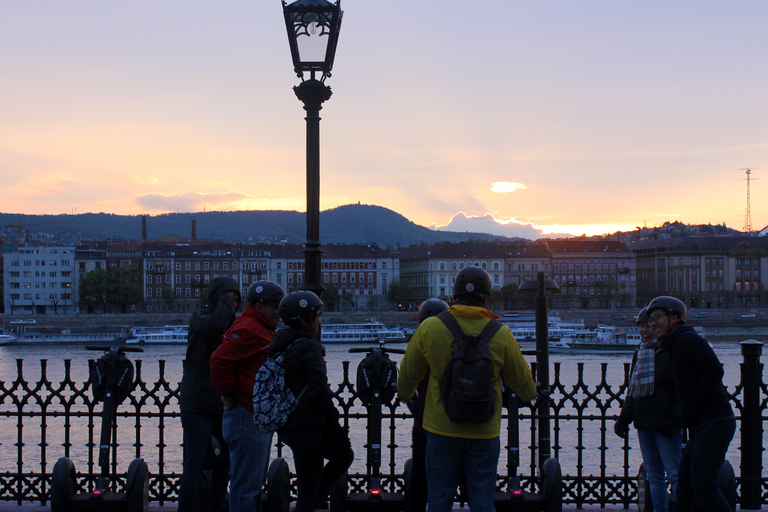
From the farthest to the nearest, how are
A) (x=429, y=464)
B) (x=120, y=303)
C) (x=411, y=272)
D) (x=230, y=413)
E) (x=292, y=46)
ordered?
(x=411, y=272), (x=120, y=303), (x=292, y=46), (x=230, y=413), (x=429, y=464)

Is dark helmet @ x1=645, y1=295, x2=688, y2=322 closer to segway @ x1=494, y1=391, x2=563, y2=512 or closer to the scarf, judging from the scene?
the scarf

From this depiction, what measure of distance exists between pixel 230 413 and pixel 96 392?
4.17 feet

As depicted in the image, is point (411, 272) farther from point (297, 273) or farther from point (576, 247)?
point (576, 247)

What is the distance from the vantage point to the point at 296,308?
3834 millimetres

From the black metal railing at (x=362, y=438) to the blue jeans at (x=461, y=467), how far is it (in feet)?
4.44

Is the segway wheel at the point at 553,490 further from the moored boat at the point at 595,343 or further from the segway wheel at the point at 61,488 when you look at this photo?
the moored boat at the point at 595,343

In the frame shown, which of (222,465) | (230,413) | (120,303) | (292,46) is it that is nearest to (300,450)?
(230,413)

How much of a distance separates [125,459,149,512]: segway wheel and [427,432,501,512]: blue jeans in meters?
2.14

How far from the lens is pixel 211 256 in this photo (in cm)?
8762

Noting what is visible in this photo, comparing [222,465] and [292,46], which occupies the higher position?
[292,46]

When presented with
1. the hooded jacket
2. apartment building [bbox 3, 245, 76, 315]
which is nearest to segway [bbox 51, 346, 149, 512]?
the hooded jacket

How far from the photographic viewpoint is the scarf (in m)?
4.47

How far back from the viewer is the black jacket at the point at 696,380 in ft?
13.4

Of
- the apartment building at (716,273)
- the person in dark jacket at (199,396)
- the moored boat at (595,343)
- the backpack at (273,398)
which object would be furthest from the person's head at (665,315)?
the apartment building at (716,273)
